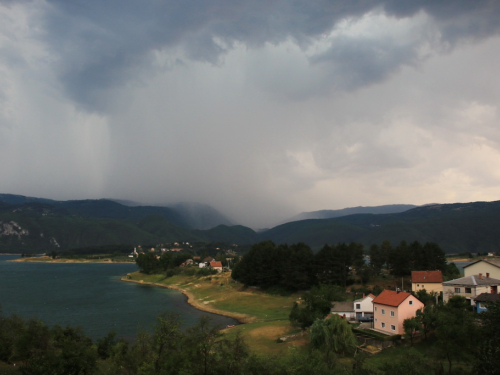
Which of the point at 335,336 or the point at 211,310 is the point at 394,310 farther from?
the point at 211,310

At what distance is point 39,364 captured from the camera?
2242cm

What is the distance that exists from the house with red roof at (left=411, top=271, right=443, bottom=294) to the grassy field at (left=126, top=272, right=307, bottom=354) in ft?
59.1

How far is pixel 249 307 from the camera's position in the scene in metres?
60.4

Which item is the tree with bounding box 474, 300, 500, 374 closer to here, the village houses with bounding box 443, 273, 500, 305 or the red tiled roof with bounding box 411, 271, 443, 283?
the village houses with bounding box 443, 273, 500, 305

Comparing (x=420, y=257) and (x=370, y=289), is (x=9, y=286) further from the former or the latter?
(x=420, y=257)

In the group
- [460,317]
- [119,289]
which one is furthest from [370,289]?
[119,289]

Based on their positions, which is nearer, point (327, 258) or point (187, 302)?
point (327, 258)

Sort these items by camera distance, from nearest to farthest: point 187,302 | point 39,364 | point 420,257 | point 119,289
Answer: point 39,364
point 420,257
point 187,302
point 119,289

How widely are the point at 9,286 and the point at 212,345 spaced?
3659 inches

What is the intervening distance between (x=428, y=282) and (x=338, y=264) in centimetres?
1667

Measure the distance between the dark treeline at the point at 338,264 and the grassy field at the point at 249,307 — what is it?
354 cm

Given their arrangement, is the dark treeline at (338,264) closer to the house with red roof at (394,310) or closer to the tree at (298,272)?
the tree at (298,272)

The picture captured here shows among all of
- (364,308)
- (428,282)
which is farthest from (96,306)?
(428,282)

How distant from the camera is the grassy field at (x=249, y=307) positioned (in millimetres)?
38000
